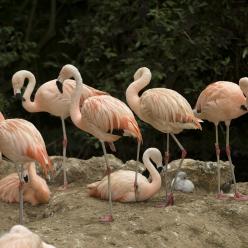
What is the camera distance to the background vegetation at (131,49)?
7797mm

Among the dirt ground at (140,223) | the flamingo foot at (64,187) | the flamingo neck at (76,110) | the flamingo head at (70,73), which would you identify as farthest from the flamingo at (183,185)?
the flamingo head at (70,73)

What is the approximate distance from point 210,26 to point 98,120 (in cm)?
315

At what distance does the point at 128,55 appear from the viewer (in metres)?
8.28

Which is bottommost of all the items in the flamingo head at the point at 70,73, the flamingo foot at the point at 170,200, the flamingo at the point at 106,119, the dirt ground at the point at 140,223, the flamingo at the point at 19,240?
the dirt ground at the point at 140,223

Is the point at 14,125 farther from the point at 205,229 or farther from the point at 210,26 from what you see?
the point at 210,26

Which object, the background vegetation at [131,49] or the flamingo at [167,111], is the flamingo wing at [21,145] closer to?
the flamingo at [167,111]

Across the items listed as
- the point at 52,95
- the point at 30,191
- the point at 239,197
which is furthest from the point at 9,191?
the point at 239,197

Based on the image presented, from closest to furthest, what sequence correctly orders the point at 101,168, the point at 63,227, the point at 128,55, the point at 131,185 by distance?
the point at 63,227, the point at 131,185, the point at 101,168, the point at 128,55

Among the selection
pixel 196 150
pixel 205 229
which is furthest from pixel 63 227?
pixel 196 150

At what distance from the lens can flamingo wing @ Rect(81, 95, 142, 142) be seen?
5203 millimetres

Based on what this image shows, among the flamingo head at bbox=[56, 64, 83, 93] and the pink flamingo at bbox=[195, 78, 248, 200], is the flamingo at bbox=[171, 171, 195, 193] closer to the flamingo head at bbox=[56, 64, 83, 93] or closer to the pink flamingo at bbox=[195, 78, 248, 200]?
the pink flamingo at bbox=[195, 78, 248, 200]

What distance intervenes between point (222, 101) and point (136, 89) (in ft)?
2.34

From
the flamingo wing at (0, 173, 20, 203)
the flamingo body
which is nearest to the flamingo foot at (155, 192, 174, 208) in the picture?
the flamingo body

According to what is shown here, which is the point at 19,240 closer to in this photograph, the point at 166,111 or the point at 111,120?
the point at 111,120
